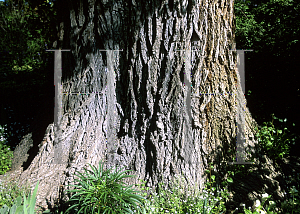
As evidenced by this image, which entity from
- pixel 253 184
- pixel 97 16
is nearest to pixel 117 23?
pixel 97 16

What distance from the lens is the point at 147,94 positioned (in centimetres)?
285

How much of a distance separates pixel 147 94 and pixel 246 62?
3415mm

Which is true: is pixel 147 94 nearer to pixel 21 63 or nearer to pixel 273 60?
pixel 273 60

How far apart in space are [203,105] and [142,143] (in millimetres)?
868

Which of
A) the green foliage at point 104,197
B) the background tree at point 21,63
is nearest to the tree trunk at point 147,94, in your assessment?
the green foliage at point 104,197

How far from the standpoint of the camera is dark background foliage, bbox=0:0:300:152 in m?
4.61

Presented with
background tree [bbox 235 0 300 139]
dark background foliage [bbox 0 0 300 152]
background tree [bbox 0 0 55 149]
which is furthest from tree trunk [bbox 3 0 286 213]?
background tree [bbox 0 0 55 149]

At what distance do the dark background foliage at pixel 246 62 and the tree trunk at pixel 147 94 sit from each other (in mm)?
1248

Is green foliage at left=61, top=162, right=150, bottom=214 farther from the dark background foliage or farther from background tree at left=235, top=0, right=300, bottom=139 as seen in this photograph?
background tree at left=235, top=0, right=300, bottom=139

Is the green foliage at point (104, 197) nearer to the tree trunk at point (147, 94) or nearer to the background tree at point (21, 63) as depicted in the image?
the tree trunk at point (147, 94)

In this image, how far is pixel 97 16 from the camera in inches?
117

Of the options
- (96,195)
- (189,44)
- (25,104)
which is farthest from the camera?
(25,104)

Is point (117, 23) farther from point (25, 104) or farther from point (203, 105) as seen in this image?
point (25, 104)

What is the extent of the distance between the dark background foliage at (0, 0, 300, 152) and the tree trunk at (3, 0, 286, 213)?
1.25 m
